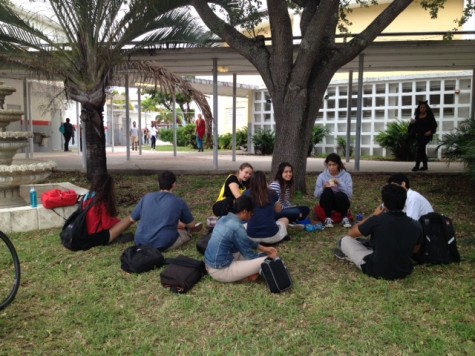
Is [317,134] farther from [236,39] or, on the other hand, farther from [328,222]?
[328,222]

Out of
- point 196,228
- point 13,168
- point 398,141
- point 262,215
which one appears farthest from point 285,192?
point 398,141

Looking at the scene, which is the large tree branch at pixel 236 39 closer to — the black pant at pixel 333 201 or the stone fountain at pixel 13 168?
the black pant at pixel 333 201

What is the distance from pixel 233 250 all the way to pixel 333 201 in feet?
8.31

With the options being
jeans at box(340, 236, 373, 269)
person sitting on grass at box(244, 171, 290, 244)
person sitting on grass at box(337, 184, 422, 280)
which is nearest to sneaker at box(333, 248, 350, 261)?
jeans at box(340, 236, 373, 269)

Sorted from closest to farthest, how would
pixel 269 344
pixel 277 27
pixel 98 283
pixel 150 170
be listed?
pixel 269 344 → pixel 98 283 → pixel 277 27 → pixel 150 170

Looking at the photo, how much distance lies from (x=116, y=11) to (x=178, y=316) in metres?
5.94

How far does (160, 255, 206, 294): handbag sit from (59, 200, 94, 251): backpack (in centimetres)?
147

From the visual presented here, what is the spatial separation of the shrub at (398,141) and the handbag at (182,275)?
11658 mm

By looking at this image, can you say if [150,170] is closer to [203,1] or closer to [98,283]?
[203,1]

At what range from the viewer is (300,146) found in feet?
25.2

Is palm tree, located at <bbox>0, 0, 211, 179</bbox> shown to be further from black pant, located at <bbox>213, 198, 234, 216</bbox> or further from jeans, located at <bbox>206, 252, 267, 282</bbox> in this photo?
jeans, located at <bbox>206, 252, 267, 282</bbox>

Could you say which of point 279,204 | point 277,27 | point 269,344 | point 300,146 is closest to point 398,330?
point 269,344

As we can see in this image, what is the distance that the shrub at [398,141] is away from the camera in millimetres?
14688

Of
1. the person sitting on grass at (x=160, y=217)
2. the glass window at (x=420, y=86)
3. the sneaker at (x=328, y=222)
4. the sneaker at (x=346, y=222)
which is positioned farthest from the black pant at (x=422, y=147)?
the person sitting on grass at (x=160, y=217)
